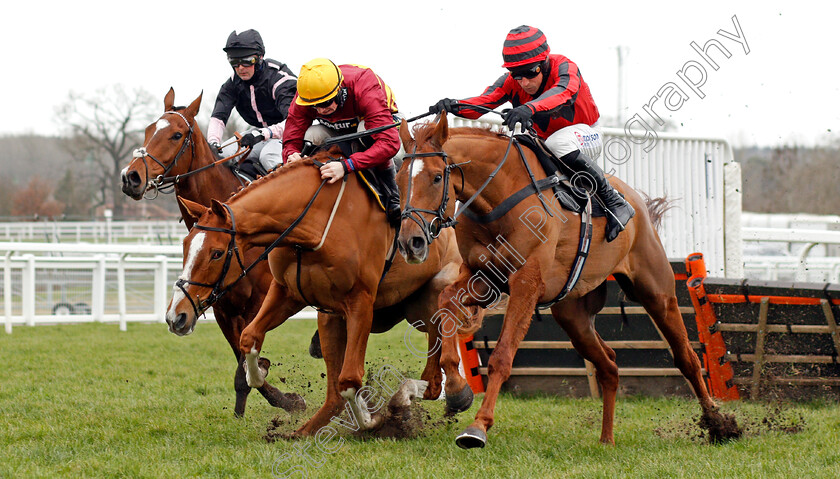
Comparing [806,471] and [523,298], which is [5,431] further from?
[806,471]

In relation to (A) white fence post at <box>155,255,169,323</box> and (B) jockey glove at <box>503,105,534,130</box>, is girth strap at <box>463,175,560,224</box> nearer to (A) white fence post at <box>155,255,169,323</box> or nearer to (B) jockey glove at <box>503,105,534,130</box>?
(B) jockey glove at <box>503,105,534,130</box>

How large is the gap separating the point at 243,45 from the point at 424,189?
2.79 m

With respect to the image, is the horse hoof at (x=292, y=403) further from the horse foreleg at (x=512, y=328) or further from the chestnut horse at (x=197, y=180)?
the horse foreleg at (x=512, y=328)

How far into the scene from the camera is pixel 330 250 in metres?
4.86

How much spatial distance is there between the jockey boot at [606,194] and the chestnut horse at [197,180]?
2328mm

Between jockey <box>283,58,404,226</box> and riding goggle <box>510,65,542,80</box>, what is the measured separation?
82cm

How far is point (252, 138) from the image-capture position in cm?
655

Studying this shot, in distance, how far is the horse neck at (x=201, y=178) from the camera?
6.31m

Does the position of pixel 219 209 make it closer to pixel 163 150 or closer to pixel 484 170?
pixel 484 170

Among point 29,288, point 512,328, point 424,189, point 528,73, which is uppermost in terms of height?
point 528,73

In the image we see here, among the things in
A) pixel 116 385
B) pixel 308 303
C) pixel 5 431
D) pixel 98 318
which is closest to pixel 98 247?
pixel 98 318

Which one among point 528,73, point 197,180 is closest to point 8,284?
point 197,180

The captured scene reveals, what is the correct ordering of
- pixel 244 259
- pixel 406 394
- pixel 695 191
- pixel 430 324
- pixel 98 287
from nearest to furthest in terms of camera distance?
pixel 406 394, pixel 430 324, pixel 244 259, pixel 695 191, pixel 98 287

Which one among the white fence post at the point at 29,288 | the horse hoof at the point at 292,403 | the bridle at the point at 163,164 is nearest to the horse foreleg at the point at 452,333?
the horse hoof at the point at 292,403
